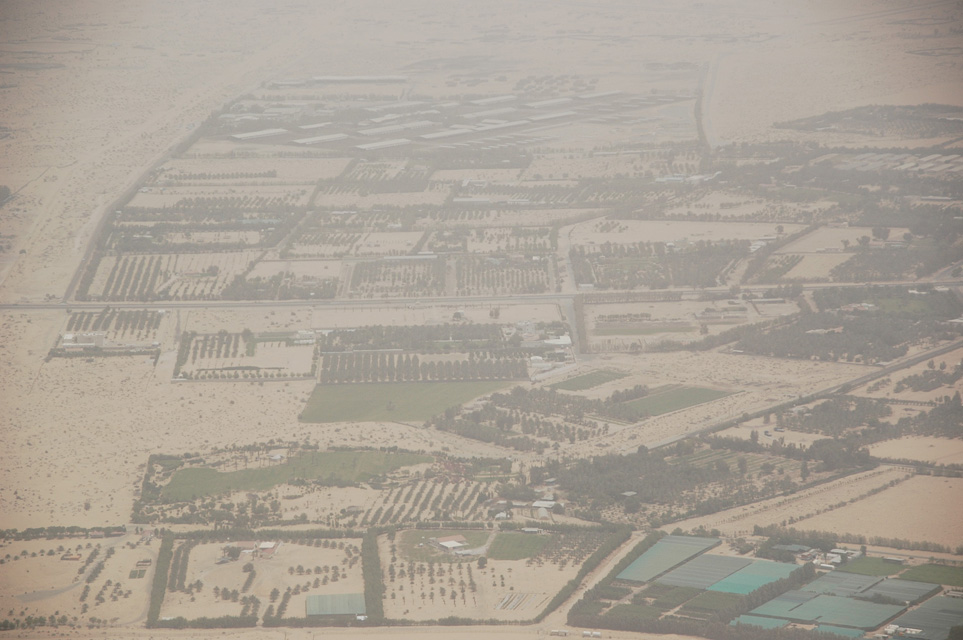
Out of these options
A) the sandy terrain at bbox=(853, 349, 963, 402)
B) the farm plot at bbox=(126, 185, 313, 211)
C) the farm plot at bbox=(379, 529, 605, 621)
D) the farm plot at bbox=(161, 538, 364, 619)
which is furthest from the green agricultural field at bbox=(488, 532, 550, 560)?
the farm plot at bbox=(126, 185, 313, 211)

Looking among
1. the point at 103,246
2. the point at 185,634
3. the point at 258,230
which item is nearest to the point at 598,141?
the point at 258,230

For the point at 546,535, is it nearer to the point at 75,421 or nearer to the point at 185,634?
the point at 185,634

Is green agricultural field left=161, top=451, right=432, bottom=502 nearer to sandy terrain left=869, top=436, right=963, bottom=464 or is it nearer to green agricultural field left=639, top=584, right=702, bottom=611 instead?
green agricultural field left=639, top=584, right=702, bottom=611

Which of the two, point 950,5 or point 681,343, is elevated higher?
point 950,5

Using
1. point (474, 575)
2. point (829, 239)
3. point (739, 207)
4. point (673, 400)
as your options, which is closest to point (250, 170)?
point (739, 207)

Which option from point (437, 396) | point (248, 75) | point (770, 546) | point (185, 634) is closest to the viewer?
point (185, 634)

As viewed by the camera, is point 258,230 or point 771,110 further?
point 771,110

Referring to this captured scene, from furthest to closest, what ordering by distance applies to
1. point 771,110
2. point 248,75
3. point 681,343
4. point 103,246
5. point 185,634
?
1. point 248,75
2. point 771,110
3. point 103,246
4. point 681,343
5. point 185,634
